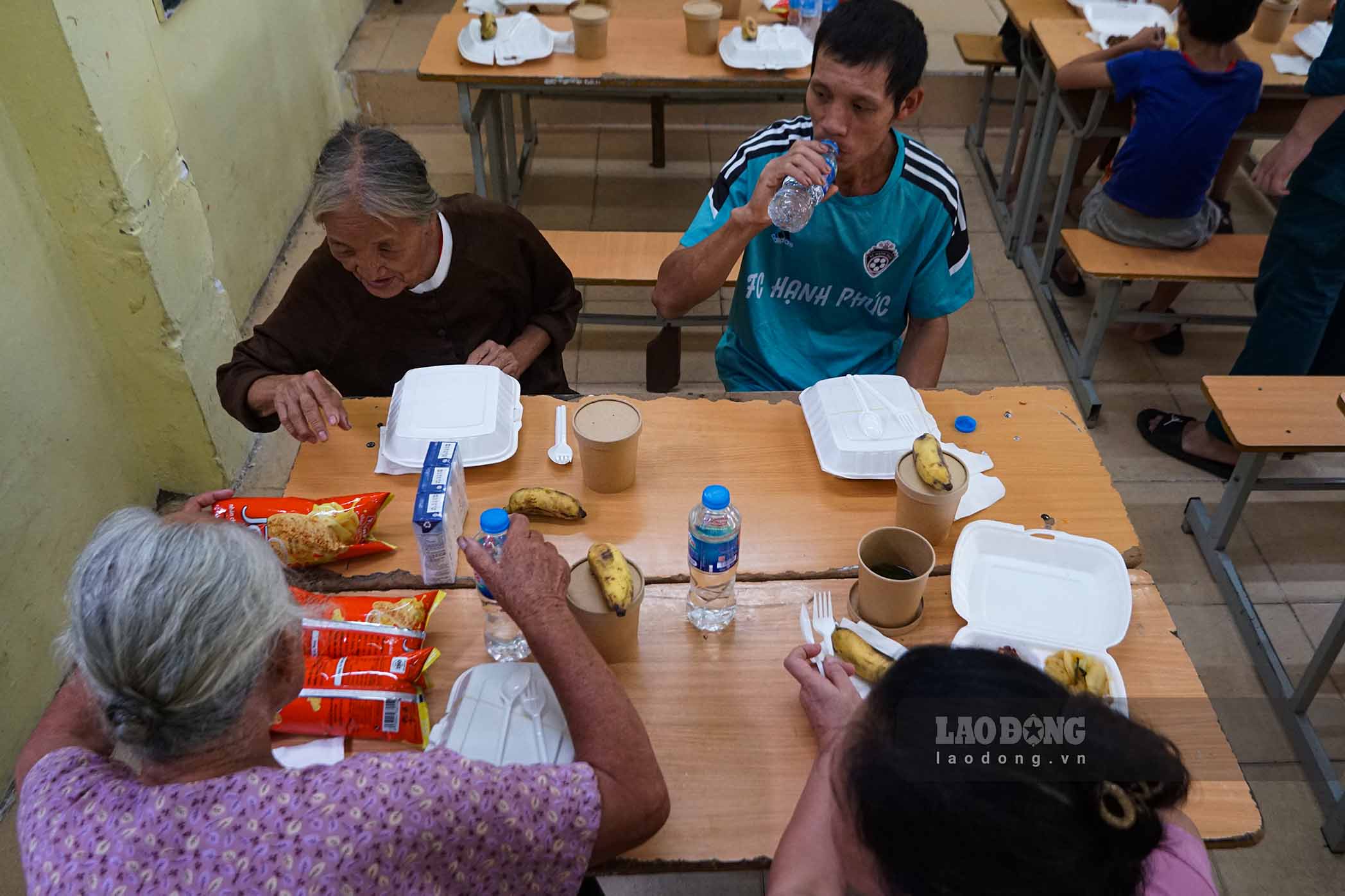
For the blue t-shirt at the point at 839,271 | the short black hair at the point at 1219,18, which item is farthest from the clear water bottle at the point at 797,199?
the short black hair at the point at 1219,18

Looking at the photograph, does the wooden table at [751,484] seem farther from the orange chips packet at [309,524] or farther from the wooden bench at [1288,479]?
the wooden bench at [1288,479]

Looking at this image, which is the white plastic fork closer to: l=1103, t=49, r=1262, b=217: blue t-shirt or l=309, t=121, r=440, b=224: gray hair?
A: l=309, t=121, r=440, b=224: gray hair

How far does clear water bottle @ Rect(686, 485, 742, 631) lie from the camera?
5.11 ft

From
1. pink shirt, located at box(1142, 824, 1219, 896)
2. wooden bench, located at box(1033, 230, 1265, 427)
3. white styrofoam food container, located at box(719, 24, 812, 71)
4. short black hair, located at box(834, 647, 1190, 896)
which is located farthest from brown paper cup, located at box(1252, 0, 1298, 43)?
short black hair, located at box(834, 647, 1190, 896)

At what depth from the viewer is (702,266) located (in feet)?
7.57

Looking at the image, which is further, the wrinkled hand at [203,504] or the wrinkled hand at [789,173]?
the wrinkled hand at [789,173]

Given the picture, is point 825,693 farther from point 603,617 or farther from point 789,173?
point 789,173

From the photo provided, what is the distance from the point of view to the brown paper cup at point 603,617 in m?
1.54

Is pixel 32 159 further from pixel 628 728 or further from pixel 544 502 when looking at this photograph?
pixel 628 728

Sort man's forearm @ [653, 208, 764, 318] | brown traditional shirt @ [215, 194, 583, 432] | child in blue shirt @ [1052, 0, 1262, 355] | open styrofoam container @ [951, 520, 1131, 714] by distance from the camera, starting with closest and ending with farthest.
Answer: open styrofoam container @ [951, 520, 1131, 714] → man's forearm @ [653, 208, 764, 318] → brown traditional shirt @ [215, 194, 583, 432] → child in blue shirt @ [1052, 0, 1262, 355]

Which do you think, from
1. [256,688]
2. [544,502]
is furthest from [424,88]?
[256,688]

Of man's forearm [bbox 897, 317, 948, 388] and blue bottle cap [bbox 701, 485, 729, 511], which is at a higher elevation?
blue bottle cap [bbox 701, 485, 729, 511]

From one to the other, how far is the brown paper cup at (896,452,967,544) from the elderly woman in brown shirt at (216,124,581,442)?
1.08 meters

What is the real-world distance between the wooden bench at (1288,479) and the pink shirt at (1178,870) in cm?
149
